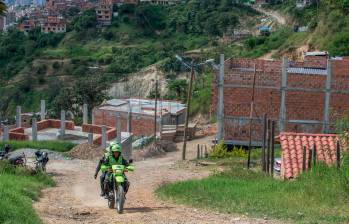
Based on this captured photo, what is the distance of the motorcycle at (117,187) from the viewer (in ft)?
28.9

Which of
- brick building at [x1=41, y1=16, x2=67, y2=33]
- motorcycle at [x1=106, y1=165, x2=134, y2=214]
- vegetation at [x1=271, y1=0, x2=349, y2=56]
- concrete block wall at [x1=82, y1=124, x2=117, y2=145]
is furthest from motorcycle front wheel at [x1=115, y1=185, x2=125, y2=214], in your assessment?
brick building at [x1=41, y1=16, x2=67, y2=33]

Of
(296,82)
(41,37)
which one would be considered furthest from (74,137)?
(41,37)

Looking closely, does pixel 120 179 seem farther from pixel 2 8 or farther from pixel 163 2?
pixel 163 2

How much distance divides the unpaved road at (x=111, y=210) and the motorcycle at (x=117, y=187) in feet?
0.43

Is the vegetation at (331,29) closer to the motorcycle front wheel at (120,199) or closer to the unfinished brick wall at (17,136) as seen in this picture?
the unfinished brick wall at (17,136)

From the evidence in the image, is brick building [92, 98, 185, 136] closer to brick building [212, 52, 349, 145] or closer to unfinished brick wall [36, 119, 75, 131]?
unfinished brick wall [36, 119, 75, 131]

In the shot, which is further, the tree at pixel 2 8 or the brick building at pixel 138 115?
the brick building at pixel 138 115

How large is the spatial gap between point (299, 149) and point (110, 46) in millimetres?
69989

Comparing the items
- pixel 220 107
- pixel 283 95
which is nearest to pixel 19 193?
pixel 220 107

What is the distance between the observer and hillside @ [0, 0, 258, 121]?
224 feet

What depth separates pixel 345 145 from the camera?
39.7 feet

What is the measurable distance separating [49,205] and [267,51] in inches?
1574

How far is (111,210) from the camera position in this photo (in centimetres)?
920

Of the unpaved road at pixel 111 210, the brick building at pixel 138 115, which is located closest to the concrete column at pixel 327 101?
the unpaved road at pixel 111 210
